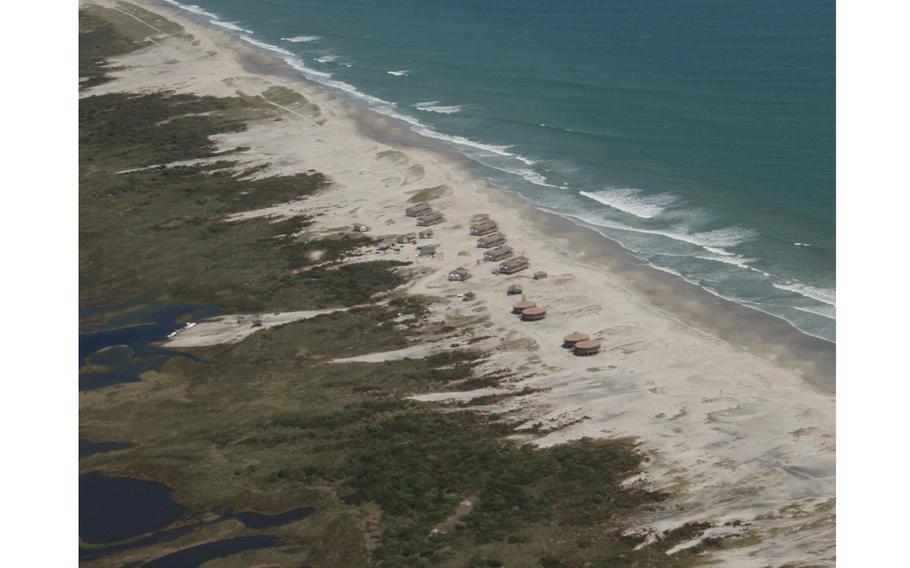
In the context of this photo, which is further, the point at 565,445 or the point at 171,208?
the point at 171,208


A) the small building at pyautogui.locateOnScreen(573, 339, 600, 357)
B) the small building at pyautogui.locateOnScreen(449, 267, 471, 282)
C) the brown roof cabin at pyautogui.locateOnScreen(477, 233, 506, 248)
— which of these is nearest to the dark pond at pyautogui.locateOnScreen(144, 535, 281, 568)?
the small building at pyautogui.locateOnScreen(573, 339, 600, 357)

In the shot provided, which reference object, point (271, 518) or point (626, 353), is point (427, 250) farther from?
point (271, 518)

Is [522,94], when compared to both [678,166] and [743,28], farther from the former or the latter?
[743,28]

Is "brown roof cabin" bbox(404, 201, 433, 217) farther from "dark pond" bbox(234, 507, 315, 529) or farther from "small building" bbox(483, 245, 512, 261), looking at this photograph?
"dark pond" bbox(234, 507, 315, 529)

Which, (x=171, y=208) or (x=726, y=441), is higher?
(x=171, y=208)

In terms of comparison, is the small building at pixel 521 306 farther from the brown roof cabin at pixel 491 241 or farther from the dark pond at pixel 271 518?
the dark pond at pixel 271 518

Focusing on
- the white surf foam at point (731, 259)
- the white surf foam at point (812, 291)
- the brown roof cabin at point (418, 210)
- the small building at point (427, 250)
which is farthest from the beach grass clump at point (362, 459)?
the white surf foam at point (812, 291)

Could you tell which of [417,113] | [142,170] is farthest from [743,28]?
[142,170]
